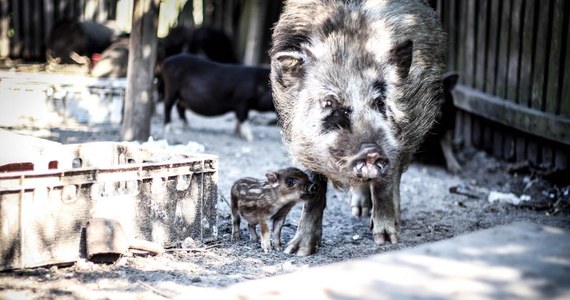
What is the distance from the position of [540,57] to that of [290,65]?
3209 mm

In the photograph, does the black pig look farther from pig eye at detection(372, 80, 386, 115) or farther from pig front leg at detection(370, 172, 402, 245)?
pig eye at detection(372, 80, 386, 115)

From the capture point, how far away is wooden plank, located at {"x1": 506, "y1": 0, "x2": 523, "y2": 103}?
7494 mm

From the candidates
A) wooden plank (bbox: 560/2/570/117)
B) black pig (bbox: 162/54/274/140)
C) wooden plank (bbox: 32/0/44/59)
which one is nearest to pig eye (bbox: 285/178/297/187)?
wooden plank (bbox: 560/2/570/117)

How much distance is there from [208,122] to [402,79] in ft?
20.0

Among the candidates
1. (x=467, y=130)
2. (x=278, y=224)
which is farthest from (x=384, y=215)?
(x=467, y=130)

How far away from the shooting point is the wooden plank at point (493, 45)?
8.05 metres

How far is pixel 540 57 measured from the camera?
7.01 m

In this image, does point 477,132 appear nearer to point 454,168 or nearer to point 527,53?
point 454,168

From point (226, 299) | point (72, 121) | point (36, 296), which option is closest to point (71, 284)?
point (36, 296)

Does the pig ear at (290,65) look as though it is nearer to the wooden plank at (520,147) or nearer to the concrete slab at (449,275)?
the concrete slab at (449,275)

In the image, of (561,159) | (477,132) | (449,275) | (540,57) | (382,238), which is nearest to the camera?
(449,275)

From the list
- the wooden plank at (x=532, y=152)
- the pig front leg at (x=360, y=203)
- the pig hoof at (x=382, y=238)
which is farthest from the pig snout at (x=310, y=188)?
the wooden plank at (x=532, y=152)

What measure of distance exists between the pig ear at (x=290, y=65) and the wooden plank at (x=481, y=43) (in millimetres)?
4189

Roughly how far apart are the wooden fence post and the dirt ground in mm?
746
